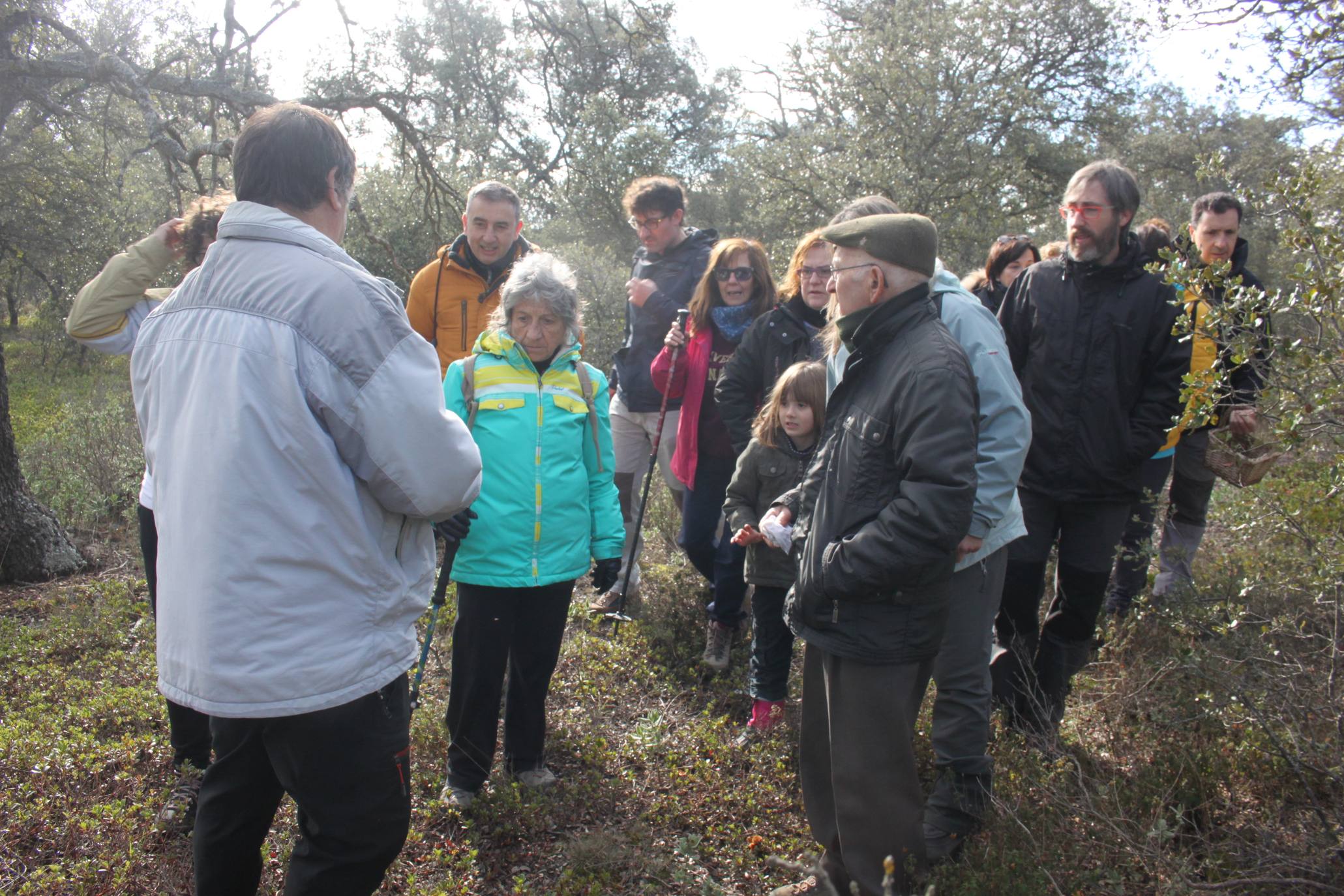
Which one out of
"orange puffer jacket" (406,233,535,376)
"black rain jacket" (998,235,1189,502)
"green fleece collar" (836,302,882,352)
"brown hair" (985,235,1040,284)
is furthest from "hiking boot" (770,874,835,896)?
"brown hair" (985,235,1040,284)

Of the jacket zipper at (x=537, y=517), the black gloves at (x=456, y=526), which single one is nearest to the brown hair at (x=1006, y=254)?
the jacket zipper at (x=537, y=517)

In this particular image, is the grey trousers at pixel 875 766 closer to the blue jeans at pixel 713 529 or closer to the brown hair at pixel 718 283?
the blue jeans at pixel 713 529

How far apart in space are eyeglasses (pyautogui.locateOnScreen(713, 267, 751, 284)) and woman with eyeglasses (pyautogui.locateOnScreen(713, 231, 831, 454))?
0.90 ft

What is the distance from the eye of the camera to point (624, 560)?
Result: 5.77 meters

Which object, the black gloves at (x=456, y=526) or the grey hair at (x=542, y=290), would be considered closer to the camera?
the black gloves at (x=456, y=526)

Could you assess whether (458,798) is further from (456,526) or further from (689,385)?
(689,385)

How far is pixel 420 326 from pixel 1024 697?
129 inches

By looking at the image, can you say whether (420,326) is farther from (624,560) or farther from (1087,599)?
(1087,599)

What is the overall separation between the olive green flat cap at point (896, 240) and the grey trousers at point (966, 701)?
1082mm

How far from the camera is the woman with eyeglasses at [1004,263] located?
5.18 metres

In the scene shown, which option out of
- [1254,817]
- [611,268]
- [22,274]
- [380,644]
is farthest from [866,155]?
[22,274]

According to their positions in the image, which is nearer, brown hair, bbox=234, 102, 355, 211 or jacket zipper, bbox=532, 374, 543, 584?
brown hair, bbox=234, 102, 355, 211

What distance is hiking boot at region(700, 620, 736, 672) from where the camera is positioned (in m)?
4.58

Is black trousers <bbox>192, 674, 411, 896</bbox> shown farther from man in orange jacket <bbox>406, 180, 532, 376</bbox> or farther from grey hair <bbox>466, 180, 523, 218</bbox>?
grey hair <bbox>466, 180, 523, 218</bbox>
